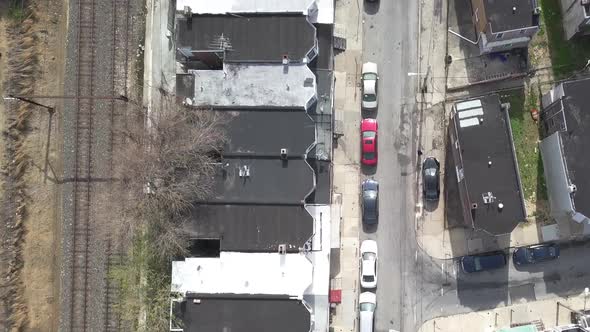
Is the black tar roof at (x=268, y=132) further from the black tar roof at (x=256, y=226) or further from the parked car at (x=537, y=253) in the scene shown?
the parked car at (x=537, y=253)

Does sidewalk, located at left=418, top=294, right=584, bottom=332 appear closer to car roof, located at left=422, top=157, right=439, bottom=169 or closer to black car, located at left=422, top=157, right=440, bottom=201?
black car, located at left=422, top=157, right=440, bottom=201

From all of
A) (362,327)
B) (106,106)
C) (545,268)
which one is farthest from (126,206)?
(545,268)

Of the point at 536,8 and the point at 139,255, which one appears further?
the point at 139,255

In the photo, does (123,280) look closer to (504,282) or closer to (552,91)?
(504,282)

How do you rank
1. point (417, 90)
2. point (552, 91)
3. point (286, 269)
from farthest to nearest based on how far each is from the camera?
point (417, 90) < point (552, 91) < point (286, 269)

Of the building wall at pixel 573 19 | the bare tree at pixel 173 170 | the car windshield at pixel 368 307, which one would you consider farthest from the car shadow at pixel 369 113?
the building wall at pixel 573 19

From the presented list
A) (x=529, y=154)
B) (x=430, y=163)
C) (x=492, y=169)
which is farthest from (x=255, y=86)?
(x=529, y=154)
